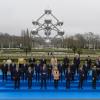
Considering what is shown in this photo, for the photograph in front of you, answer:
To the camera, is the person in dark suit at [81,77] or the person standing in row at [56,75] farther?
the person in dark suit at [81,77]

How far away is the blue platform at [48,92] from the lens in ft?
66.0

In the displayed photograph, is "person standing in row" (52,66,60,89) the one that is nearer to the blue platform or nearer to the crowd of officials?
the crowd of officials

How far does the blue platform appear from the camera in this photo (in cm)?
2011

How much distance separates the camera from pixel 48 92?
71.4 feet

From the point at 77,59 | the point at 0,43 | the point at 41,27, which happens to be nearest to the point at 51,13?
the point at 41,27

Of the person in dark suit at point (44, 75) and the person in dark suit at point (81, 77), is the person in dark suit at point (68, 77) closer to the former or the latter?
the person in dark suit at point (81, 77)

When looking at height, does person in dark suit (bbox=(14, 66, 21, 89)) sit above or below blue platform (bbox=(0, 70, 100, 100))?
above

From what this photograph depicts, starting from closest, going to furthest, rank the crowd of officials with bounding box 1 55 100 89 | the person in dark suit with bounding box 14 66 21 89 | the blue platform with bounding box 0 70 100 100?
1. the blue platform with bounding box 0 70 100 100
2. the person in dark suit with bounding box 14 66 21 89
3. the crowd of officials with bounding box 1 55 100 89

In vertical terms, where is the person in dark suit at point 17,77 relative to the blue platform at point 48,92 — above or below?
above

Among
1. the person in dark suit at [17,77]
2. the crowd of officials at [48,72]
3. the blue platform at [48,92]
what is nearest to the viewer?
the blue platform at [48,92]

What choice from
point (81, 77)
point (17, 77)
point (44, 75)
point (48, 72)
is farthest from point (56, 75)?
point (17, 77)

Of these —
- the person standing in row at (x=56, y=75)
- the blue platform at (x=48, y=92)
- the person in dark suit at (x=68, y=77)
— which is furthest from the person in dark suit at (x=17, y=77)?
the person in dark suit at (x=68, y=77)

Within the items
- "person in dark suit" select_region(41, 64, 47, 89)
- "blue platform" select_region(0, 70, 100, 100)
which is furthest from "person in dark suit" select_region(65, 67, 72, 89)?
"person in dark suit" select_region(41, 64, 47, 89)
